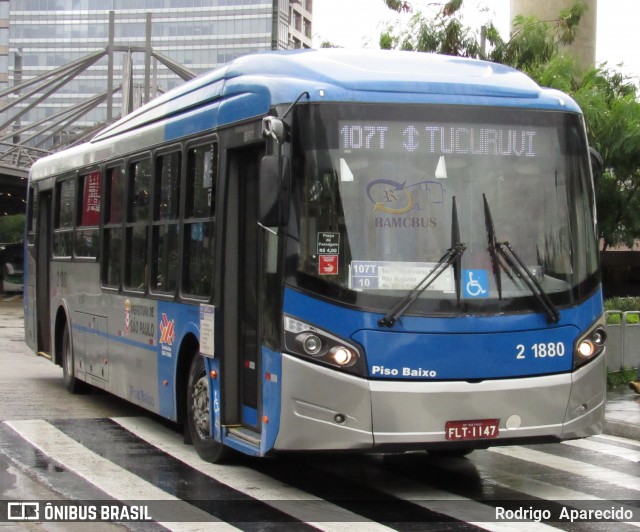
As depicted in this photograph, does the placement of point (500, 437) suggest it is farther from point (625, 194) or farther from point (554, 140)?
point (625, 194)

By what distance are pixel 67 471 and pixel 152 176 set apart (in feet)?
9.99

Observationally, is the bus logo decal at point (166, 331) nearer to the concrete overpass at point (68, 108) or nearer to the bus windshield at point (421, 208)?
the bus windshield at point (421, 208)

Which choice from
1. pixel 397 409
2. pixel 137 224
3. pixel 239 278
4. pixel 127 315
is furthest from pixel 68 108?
pixel 397 409

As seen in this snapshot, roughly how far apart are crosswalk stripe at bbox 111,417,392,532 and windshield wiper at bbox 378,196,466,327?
134cm

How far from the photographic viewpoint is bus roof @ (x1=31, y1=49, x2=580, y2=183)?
8266 millimetres

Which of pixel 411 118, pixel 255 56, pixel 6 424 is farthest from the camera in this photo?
pixel 6 424

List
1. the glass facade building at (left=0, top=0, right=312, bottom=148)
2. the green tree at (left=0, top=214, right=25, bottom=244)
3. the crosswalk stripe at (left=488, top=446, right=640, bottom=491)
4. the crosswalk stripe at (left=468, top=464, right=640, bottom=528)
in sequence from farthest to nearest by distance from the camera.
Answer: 1. the glass facade building at (left=0, top=0, right=312, bottom=148)
2. the green tree at (left=0, top=214, right=25, bottom=244)
3. the crosswalk stripe at (left=488, top=446, right=640, bottom=491)
4. the crosswalk stripe at (left=468, top=464, right=640, bottom=528)

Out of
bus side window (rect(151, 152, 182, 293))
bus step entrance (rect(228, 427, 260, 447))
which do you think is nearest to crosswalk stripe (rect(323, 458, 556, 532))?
bus step entrance (rect(228, 427, 260, 447))

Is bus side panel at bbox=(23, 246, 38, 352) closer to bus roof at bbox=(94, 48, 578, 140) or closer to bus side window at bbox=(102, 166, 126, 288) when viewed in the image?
bus side window at bbox=(102, 166, 126, 288)

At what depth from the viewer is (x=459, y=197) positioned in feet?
26.7

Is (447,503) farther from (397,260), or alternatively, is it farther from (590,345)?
(397,260)

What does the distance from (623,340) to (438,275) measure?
8958mm

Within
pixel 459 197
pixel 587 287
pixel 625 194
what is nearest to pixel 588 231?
pixel 587 287

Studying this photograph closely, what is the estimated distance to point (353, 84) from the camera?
8.22 metres
